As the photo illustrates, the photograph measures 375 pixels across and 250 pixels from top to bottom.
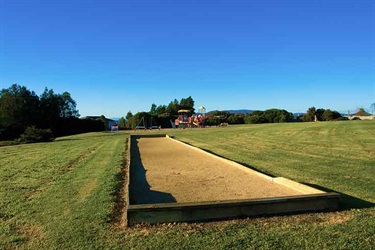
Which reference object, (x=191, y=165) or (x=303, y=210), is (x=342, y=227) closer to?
(x=303, y=210)

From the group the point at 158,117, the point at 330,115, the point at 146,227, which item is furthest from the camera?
the point at 158,117

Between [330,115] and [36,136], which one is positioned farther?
[330,115]

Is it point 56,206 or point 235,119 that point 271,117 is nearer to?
point 235,119

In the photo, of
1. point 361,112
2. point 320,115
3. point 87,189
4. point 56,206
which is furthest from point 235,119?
point 56,206

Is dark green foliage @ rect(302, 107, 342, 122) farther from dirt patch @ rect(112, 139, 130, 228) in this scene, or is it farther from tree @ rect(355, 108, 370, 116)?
A: dirt patch @ rect(112, 139, 130, 228)

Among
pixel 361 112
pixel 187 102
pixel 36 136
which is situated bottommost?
pixel 36 136

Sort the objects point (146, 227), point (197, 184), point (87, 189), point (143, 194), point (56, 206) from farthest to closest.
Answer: point (197, 184)
point (87, 189)
point (143, 194)
point (56, 206)
point (146, 227)

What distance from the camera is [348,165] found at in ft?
26.9

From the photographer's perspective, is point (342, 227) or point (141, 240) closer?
point (141, 240)

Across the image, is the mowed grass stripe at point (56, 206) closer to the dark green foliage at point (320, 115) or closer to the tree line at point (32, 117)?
the dark green foliage at point (320, 115)

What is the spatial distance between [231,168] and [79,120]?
48.7m

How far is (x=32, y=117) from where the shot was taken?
53.6m

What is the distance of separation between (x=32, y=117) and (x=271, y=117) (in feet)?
129

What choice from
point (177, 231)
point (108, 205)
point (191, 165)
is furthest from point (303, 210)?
point (191, 165)
